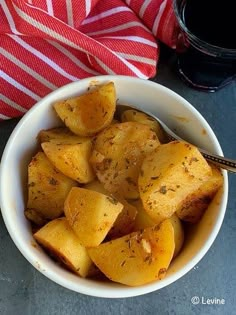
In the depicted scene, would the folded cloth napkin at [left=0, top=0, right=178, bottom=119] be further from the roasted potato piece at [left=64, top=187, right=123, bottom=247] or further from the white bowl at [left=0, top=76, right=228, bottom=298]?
the roasted potato piece at [left=64, top=187, right=123, bottom=247]

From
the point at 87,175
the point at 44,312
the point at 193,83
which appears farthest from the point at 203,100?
the point at 44,312

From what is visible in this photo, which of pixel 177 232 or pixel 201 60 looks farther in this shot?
pixel 201 60

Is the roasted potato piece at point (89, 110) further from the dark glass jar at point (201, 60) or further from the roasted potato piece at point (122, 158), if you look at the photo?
the dark glass jar at point (201, 60)

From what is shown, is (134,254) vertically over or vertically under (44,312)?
over

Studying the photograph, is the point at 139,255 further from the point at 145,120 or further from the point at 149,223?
the point at 145,120

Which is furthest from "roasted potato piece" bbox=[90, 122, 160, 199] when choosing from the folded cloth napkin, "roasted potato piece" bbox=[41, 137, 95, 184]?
the folded cloth napkin

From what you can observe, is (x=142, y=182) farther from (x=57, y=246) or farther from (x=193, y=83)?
(x=193, y=83)

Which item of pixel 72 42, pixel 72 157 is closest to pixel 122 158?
pixel 72 157
